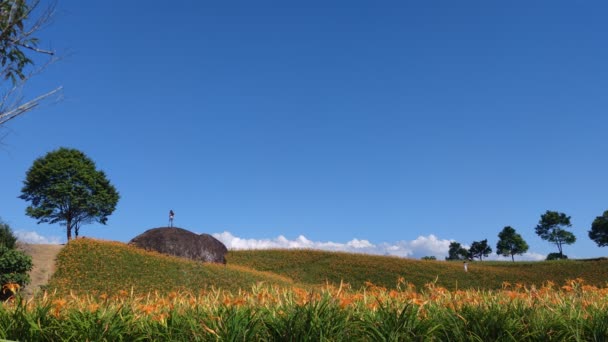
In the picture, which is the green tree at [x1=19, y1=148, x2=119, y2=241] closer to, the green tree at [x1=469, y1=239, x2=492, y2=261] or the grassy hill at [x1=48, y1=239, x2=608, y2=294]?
the grassy hill at [x1=48, y1=239, x2=608, y2=294]

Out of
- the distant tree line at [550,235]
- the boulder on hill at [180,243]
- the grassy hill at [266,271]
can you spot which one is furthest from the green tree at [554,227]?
the boulder on hill at [180,243]

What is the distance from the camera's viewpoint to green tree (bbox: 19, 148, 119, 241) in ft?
143

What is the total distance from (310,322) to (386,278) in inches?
1120

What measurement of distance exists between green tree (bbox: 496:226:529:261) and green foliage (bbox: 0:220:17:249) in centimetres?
6968

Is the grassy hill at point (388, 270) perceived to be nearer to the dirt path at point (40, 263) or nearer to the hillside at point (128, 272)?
the hillside at point (128, 272)

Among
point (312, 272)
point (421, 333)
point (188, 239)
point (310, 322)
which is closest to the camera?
point (310, 322)

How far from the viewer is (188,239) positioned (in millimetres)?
30344

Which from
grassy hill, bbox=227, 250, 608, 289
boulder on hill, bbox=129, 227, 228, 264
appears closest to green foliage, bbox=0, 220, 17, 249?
boulder on hill, bbox=129, 227, 228, 264

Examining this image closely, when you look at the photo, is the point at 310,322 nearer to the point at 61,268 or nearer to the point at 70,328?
the point at 70,328

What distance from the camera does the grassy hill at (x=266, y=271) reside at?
21641 mm

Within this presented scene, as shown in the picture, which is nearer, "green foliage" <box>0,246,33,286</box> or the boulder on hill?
"green foliage" <box>0,246,33,286</box>

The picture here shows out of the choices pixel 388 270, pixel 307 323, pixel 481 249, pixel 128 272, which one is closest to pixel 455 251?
pixel 481 249

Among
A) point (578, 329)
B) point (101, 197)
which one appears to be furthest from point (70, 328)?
point (101, 197)

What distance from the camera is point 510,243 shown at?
74750 millimetres
